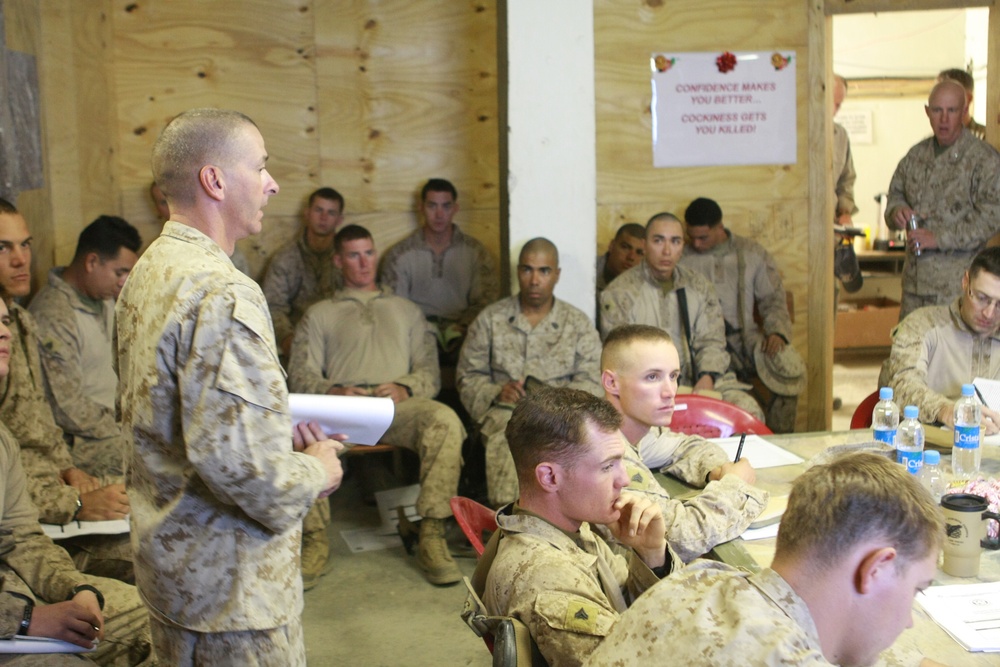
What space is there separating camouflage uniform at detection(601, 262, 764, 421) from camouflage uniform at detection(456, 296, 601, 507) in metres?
0.35

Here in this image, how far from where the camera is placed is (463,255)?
17.8 feet

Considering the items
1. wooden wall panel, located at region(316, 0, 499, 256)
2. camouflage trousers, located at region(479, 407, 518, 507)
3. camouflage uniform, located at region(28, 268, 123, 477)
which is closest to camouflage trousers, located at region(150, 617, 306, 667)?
camouflage uniform, located at region(28, 268, 123, 477)

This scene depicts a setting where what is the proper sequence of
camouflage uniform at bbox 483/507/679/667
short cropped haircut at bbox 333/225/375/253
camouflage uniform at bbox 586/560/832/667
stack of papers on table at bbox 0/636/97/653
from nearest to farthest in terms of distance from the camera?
1. camouflage uniform at bbox 586/560/832/667
2. camouflage uniform at bbox 483/507/679/667
3. stack of papers on table at bbox 0/636/97/653
4. short cropped haircut at bbox 333/225/375/253

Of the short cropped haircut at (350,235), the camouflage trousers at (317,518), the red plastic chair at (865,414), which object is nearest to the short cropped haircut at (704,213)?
the short cropped haircut at (350,235)

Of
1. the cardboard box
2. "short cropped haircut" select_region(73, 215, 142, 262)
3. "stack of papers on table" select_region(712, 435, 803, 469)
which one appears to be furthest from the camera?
the cardboard box

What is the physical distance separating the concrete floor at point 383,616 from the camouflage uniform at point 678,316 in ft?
4.32

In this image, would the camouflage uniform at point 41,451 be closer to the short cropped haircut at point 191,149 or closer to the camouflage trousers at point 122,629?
the camouflage trousers at point 122,629

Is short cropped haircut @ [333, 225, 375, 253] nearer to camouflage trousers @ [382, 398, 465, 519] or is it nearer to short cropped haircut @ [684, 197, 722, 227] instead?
camouflage trousers @ [382, 398, 465, 519]

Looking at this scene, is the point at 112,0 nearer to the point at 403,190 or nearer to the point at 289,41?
the point at 289,41

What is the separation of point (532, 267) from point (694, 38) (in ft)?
6.01

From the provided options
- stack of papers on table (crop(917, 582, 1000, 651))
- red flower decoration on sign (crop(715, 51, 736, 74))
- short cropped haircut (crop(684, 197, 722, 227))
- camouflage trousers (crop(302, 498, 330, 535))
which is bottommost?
camouflage trousers (crop(302, 498, 330, 535))

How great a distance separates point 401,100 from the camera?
18.4ft

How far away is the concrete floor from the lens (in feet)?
10.7

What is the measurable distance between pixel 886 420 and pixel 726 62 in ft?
9.48
